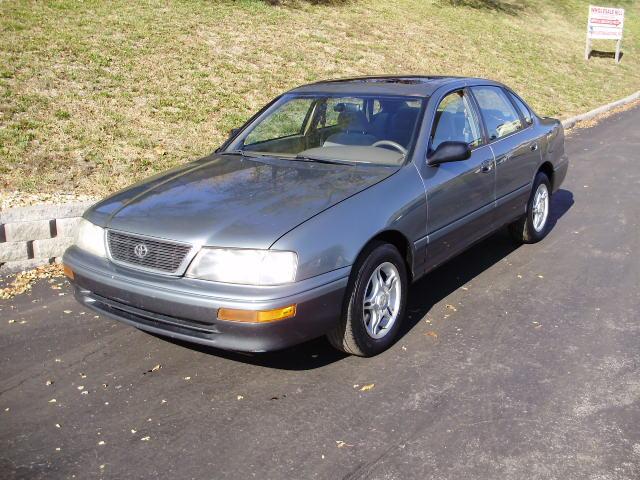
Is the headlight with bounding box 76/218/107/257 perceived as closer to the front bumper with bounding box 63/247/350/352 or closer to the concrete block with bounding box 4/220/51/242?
the front bumper with bounding box 63/247/350/352

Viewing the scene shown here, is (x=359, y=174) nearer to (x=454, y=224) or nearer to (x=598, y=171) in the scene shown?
(x=454, y=224)

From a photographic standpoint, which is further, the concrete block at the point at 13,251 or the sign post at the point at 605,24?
the sign post at the point at 605,24

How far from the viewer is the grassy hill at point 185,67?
28.5 ft

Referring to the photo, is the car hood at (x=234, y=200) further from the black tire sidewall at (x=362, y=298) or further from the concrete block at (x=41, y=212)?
the concrete block at (x=41, y=212)

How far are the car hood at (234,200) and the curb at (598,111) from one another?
37.0 ft

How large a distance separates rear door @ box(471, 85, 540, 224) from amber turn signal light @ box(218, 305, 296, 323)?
8.62 feet

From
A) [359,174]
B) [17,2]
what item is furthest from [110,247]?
[17,2]

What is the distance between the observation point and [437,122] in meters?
4.97

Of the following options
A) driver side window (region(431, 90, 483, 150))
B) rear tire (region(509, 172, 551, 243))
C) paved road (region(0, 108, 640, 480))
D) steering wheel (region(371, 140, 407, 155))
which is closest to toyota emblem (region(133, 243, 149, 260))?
paved road (region(0, 108, 640, 480))

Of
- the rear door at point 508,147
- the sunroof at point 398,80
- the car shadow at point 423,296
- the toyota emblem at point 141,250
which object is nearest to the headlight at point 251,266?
the toyota emblem at point 141,250

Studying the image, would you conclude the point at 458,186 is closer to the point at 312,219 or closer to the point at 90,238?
the point at 312,219

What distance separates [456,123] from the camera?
5.23m

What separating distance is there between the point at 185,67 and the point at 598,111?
10.2 meters

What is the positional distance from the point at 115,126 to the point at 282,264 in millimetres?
6552
